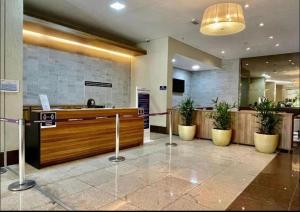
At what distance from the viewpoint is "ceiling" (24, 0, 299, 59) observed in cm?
490

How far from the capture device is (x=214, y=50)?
355 inches

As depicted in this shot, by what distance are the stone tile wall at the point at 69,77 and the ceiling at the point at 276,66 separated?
6.39m

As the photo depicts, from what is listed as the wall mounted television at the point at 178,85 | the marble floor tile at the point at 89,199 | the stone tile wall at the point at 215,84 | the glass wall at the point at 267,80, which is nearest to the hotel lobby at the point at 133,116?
the marble floor tile at the point at 89,199

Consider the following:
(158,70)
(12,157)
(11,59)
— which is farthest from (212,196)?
(158,70)

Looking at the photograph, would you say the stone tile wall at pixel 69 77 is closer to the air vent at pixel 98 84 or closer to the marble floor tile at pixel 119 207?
the air vent at pixel 98 84

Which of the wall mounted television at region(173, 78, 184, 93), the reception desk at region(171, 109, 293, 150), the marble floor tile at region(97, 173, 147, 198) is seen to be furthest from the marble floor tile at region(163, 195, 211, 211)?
the wall mounted television at region(173, 78, 184, 93)

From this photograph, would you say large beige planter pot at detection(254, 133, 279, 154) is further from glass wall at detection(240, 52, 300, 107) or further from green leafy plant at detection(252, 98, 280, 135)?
glass wall at detection(240, 52, 300, 107)

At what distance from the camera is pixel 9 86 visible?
12.2 ft

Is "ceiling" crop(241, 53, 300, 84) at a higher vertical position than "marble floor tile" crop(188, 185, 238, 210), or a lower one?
higher

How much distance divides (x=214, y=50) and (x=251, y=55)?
2.09 meters

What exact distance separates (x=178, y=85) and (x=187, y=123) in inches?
178

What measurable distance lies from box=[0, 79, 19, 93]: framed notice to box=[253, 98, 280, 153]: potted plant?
17.4 ft

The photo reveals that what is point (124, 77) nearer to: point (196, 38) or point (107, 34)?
point (107, 34)

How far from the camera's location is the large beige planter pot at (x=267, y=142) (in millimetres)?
4863
